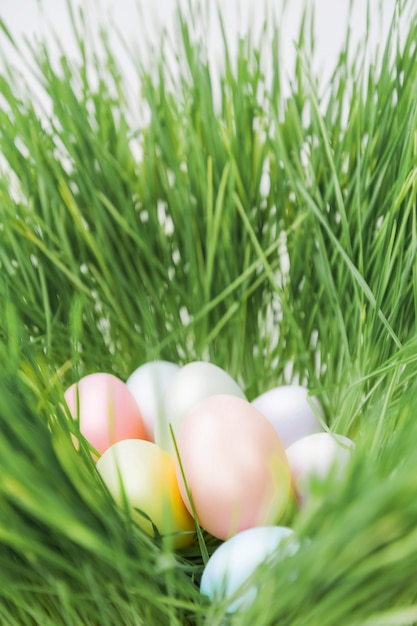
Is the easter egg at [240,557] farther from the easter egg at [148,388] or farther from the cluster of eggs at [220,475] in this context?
the easter egg at [148,388]

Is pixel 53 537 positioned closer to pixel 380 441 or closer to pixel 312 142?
pixel 380 441

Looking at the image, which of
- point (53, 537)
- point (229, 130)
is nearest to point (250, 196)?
point (229, 130)

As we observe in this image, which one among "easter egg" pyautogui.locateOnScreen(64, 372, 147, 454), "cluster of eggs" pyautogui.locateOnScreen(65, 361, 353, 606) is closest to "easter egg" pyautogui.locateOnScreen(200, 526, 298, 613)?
"cluster of eggs" pyautogui.locateOnScreen(65, 361, 353, 606)

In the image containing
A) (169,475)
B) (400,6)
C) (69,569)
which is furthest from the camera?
(400,6)

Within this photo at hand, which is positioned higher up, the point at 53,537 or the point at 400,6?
the point at 400,6

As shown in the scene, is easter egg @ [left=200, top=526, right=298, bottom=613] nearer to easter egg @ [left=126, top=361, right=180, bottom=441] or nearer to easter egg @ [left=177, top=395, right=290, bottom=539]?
easter egg @ [left=177, top=395, right=290, bottom=539]

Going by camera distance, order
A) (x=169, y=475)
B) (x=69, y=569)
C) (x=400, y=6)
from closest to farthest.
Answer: (x=69, y=569)
(x=169, y=475)
(x=400, y=6)

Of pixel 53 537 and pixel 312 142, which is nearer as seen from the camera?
pixel 53 537
